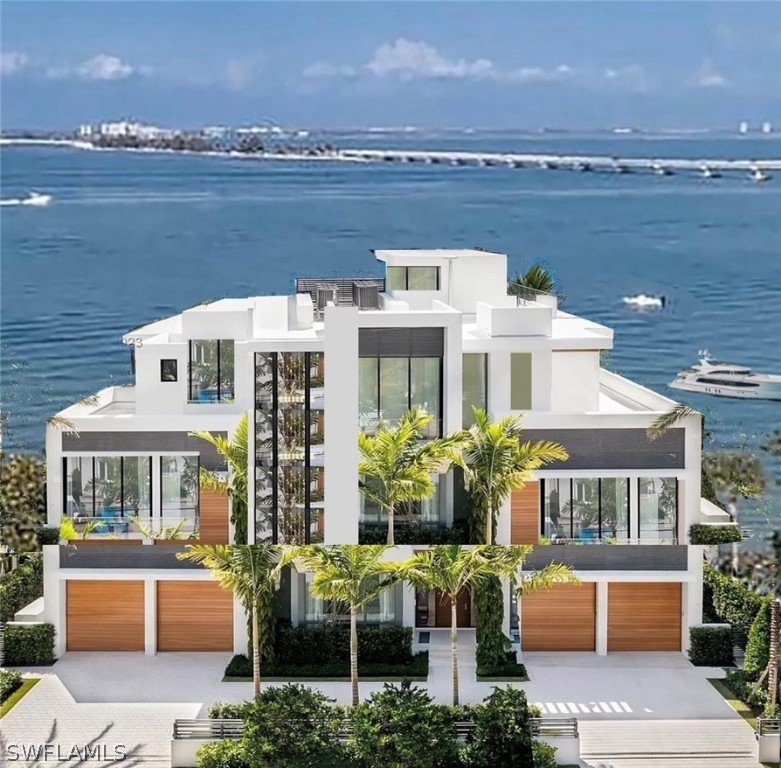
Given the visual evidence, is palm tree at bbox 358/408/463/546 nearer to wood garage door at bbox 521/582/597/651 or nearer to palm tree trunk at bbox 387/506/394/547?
palm tree trunk at bbox 387/506/394/547

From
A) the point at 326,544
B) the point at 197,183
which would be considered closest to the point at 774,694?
the point at 326,544

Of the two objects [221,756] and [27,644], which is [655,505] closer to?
[221,756]

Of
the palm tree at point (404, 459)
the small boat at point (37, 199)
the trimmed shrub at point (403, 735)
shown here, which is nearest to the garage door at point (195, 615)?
the palm tree at point (404, 459)

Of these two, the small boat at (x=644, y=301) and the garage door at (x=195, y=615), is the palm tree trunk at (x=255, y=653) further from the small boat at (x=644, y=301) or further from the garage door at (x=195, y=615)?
the small boat at (x=644, y=301)

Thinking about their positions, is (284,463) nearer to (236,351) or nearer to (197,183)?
(236,351)

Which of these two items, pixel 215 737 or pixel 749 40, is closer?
pixel 215 737

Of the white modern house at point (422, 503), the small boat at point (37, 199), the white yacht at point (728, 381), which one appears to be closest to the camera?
the white modern house at point (422, 503)
